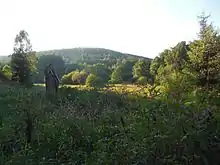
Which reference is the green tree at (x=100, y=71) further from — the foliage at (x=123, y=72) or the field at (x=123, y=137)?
the field at (x=123, y=137)

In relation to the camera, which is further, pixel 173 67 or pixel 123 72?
pixel 123 72

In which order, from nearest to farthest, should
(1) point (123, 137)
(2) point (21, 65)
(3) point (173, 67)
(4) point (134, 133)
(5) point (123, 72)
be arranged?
(4) point (134, 133), (1) point (123, 137), (3) point (173, 67), (2) point (21, 65), (5) point (123, 72)

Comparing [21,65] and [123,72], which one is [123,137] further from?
[123,72]

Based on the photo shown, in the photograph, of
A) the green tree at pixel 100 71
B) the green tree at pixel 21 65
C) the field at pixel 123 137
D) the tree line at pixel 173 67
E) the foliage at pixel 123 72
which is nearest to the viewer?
the field at pixel 123 137

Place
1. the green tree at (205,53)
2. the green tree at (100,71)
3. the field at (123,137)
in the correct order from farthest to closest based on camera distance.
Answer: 1. the green tree at (100,71)
2. the green tree at (205,53)
3. the field at (123,137)

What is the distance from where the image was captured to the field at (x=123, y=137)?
3615 millimetres

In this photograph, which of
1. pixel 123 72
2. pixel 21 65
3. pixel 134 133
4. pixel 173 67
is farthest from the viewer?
pixel 123 72

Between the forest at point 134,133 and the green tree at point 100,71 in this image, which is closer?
the forest at point 134,133

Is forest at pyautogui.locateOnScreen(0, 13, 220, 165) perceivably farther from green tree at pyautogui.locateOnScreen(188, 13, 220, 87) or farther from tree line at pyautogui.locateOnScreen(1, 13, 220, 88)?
green tree at pyautogui.locateOnScreen(188, 13, 220, 87)

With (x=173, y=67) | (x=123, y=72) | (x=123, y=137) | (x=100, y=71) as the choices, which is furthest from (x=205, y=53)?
(x=100, y=71)

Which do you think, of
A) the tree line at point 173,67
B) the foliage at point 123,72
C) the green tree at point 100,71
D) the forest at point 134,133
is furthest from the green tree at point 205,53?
the green tree at point 100,71

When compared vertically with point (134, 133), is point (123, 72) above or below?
below

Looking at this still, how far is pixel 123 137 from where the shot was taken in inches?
171

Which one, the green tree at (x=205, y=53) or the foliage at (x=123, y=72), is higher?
the green tree at (x=205, y=53)
